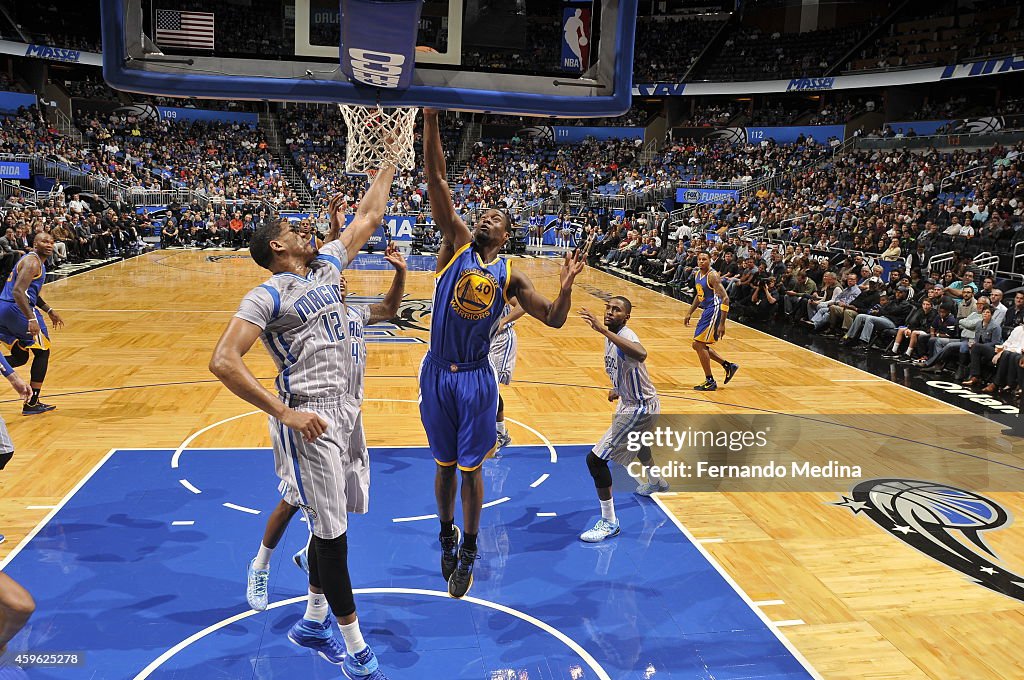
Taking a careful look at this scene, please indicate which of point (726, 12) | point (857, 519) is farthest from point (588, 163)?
point (857, 519)

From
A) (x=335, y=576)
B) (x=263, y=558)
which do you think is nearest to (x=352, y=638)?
(x=335, y=576)

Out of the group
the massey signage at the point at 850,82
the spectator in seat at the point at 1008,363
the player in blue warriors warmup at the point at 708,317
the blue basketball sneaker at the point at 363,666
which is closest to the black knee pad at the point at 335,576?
the blue basketball sneaker at the point at 363,666

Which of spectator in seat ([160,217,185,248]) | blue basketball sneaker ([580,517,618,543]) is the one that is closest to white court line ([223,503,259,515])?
blue basketball sneaker ([580,517,618,543])

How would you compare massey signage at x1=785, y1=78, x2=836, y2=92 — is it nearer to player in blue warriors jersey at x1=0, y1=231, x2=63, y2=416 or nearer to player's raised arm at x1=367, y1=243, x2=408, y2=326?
player in blue warriors jersey at x1=0, y1=231, x2=63, y2=416

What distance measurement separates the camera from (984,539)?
5.42 metres

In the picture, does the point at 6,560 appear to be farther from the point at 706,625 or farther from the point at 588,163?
the point at 588,163

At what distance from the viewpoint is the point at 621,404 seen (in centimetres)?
559

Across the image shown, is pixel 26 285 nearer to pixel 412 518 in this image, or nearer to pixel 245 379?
pixel 412 518

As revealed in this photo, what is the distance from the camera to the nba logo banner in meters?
4.62

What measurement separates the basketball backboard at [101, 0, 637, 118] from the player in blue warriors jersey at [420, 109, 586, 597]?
0.36 meters

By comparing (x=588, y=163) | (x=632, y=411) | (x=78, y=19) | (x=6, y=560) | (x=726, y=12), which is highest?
(x=726, y=12)

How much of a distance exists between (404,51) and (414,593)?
297 centimetres

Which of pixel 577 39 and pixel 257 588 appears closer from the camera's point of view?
pixel 257 588

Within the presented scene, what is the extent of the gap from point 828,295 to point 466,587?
11.1 metres
